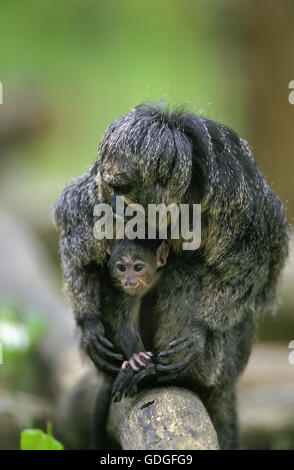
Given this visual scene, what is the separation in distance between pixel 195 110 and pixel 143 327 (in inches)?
49.2

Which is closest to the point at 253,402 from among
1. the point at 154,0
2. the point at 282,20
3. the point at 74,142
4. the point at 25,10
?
the point at 282,20

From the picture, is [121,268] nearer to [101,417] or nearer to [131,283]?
[131,283]

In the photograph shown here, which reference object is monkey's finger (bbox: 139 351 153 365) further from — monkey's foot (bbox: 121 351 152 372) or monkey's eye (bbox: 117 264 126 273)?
monkey's eye (bbox: 117 264 126 273)

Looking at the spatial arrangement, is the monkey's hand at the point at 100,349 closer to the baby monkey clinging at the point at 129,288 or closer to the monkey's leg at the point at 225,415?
the baby monkey clinging at the point at 129,288

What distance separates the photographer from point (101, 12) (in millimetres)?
13656

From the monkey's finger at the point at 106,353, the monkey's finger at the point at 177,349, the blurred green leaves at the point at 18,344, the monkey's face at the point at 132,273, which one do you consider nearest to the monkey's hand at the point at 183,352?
the monkey's finger at the point at 177,349

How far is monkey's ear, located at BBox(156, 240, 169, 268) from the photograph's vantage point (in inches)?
133

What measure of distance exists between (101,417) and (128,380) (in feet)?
3.08

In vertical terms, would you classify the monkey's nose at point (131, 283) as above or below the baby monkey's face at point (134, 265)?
below

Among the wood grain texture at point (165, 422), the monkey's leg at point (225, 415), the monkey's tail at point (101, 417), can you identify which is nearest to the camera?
the wood grain texture at point (165, 422)

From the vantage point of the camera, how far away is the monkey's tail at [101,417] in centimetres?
384

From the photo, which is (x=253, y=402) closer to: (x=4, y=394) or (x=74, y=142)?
(x=4, y=394)

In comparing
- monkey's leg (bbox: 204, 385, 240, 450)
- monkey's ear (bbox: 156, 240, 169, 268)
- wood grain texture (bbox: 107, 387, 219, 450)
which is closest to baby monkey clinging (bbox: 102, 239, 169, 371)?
monkey's ear (bbox: 156, 240, 169, 268)

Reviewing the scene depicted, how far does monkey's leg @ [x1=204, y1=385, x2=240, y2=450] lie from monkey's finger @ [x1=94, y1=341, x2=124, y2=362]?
2.01 ft
